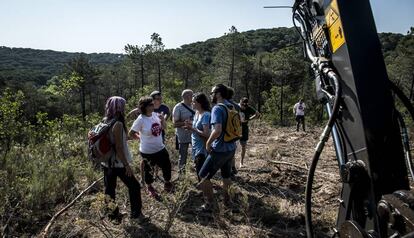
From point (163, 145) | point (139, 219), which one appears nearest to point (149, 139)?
point (163, 145)

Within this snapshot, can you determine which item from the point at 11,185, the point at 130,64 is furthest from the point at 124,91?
the point at 11,185

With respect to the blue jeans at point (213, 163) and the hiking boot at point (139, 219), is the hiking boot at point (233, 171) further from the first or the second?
the hiking boot at point (139, 219)

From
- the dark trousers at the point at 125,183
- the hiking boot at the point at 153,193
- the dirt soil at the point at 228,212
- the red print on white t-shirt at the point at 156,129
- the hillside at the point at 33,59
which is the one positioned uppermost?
the hillside at the point at 33,59

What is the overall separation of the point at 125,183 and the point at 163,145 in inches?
45.2

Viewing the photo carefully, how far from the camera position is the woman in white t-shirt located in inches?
214

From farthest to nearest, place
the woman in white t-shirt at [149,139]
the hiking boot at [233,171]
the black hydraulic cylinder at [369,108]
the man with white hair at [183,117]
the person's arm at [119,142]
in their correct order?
the hiking boot at [233,171]
the man with white hair at [183,117]
the woman in white t-shirt at [149,139]
the person's arm at [119,142]
the black hydraulic cylinder at [369,108]

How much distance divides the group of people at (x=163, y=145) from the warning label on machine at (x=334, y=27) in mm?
2501

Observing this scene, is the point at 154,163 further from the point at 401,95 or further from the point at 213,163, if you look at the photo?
the point at 401,95

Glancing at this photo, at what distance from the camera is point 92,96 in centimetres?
7469

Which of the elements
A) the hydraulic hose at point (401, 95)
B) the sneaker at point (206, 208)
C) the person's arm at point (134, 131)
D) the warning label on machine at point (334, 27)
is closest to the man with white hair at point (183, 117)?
the person's arm at point (134, 131)

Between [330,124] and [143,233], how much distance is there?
2957 millimetres

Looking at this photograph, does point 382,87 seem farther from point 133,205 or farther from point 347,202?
point 133,205

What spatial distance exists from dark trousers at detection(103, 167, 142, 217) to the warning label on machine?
318 cm

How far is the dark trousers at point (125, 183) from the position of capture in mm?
4609
